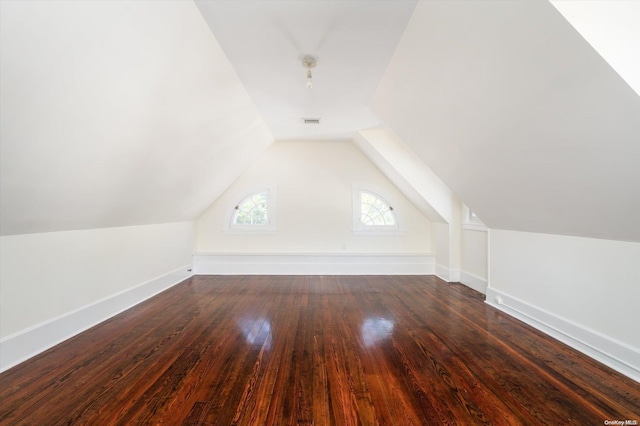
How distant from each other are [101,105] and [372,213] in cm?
440

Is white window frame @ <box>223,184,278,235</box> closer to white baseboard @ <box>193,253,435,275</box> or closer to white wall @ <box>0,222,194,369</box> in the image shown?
white baseboard @ <box>193,253,435,275</box>

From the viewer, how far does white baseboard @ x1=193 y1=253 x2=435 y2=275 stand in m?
5.06

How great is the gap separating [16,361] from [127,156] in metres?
1.79

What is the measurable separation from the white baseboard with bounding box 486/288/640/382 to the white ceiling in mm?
2878

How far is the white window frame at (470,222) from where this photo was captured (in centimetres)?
401

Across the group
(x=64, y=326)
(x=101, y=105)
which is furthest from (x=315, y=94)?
(x=64, y=326)

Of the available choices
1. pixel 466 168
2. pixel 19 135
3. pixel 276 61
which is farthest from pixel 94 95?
pixel 466 168

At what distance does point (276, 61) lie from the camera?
2.38 meters

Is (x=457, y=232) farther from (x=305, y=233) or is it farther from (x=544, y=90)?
(x=544, y=90)

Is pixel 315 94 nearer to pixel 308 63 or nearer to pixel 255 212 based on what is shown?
pixel 308 63

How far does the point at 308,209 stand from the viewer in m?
5.25

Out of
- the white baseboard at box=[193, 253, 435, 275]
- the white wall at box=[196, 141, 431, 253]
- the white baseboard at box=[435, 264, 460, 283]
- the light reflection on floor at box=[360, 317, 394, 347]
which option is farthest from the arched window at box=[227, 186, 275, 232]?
the white baseboard at box=[435, 264, 460, 283]

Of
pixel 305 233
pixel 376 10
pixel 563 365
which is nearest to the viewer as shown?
pixel 376 10

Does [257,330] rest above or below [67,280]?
A: below
